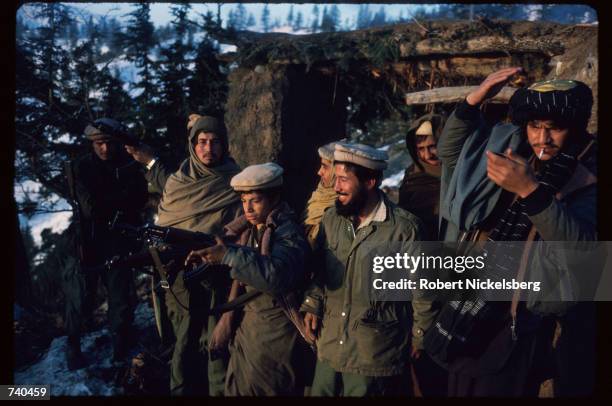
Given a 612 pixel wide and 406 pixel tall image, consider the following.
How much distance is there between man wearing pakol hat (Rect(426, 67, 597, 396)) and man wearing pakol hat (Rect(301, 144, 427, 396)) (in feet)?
0.87

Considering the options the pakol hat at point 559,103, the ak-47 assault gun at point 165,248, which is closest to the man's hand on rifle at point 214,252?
the ak-47 assault gun at point 165,248

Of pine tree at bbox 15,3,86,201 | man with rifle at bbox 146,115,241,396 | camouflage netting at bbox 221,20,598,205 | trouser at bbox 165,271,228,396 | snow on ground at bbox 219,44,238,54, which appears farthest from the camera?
snow on ground at bbox 219,44,238,54

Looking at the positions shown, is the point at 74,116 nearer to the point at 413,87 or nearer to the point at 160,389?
the point at 160,389

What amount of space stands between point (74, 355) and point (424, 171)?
139 inches

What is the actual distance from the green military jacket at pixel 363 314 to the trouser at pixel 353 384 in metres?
0.05

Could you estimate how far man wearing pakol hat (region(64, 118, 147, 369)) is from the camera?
13.4ft

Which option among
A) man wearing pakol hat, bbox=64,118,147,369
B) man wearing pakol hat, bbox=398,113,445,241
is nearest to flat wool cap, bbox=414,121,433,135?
man wearing pakol hat, bbox=398,113,445,241

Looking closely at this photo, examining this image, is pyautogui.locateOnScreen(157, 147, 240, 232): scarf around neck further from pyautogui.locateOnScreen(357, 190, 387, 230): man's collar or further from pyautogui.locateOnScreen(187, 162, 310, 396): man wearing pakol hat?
pyautogui.locateOnScreen(357, 190, 387, 230): man's collar

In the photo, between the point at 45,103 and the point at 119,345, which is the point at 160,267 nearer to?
the point at 119,345

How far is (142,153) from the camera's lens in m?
4.06

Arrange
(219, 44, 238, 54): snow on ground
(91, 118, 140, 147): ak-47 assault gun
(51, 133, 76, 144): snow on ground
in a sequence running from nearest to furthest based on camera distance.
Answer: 1. (91, 118, 140, 147): ak-47 assault gun
2. (51, 133, 76, 144): snow on ground
3. (219, 44, 238, 54): snow on ground

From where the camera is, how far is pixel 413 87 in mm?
5871

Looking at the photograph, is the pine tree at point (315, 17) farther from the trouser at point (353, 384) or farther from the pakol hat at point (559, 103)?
the trouser at point (353, 384)

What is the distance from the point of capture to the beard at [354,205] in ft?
8.38
